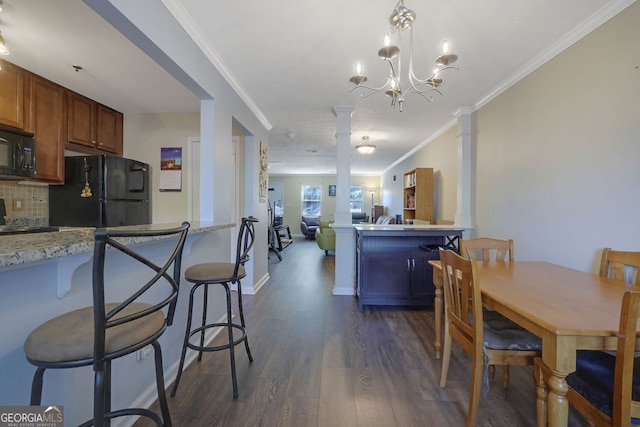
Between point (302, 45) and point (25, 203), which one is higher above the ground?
point (302, 45)

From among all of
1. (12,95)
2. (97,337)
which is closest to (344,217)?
(97,337)

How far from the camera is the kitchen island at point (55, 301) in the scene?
2.75 feet

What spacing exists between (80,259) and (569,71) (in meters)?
3.28

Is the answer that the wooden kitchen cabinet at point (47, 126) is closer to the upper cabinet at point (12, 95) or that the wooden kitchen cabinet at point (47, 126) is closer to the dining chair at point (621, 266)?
the upper cabinet at point (12, 95)

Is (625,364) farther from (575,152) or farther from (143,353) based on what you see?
(143,353)

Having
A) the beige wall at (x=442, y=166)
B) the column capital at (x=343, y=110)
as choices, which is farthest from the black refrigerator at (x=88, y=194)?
the beige wall at (x=442, y=166)

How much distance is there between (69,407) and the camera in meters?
1.09

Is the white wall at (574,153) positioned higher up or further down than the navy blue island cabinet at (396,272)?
higher up

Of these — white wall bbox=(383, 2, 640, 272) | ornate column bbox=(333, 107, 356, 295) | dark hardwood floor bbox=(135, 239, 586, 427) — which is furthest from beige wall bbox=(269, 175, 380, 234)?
dark hardwood floor bbox=(135, 239, 586, 427)

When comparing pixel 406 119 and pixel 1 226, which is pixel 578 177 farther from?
pixel 1 226

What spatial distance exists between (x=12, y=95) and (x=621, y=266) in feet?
15.6

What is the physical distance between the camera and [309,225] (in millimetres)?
9711

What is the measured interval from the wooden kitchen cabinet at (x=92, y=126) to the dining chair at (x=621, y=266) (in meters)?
4.67

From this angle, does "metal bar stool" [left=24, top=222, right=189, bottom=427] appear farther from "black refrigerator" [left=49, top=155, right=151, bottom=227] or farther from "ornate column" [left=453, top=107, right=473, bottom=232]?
"ornate column" [left=453, top=107, right=473, bottom=232]
